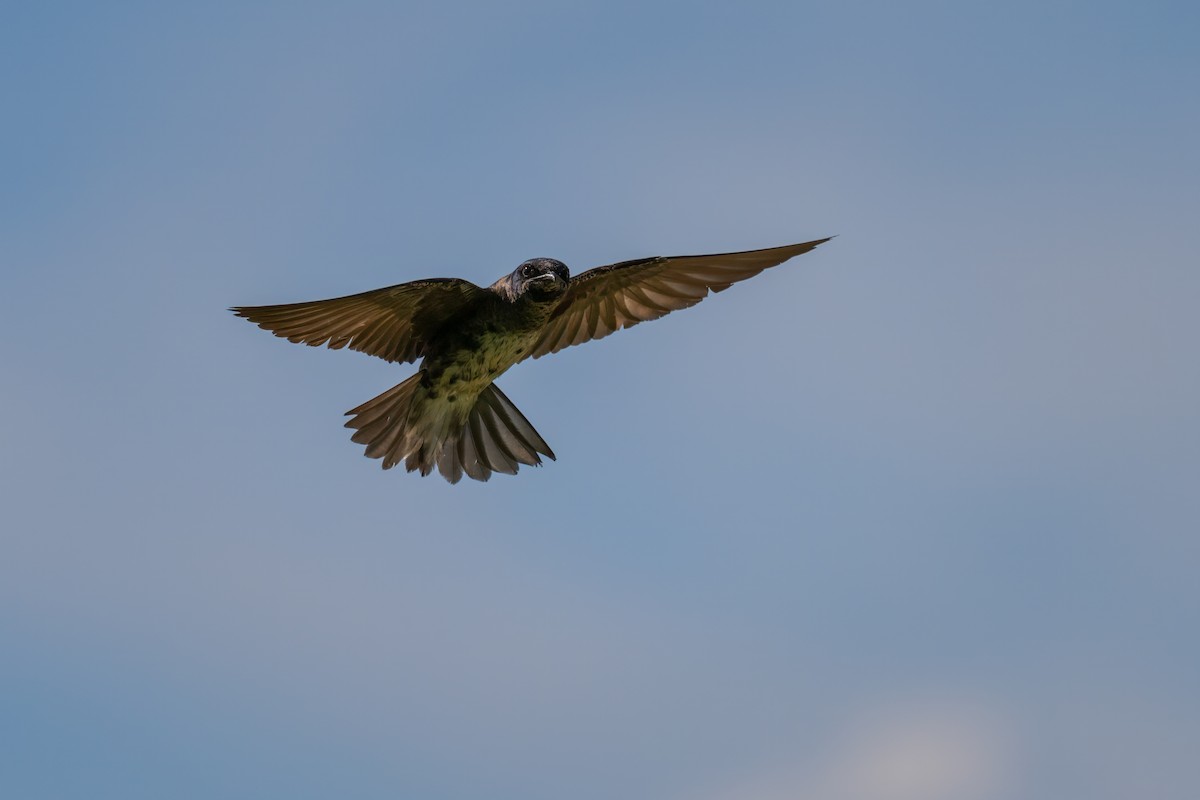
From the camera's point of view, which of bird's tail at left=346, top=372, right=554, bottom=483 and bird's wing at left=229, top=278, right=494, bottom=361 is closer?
bird's wing at left=229, top=278, right=494, bottom=361

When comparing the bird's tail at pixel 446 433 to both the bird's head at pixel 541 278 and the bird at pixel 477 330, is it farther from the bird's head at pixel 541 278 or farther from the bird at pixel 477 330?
the bird's head at pixel 541 278

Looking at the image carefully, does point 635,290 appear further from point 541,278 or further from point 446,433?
point 446,433

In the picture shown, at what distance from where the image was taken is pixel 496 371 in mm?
10734

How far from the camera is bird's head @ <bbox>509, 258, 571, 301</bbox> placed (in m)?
10.0

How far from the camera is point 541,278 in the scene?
10.0 meters

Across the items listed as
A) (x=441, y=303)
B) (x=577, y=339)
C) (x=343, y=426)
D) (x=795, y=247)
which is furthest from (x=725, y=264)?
(x=343, y=426)

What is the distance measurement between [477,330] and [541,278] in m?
0.70

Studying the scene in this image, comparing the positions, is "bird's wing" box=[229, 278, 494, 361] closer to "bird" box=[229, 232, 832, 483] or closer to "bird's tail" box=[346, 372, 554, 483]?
"bird" box=[229, 232, 832, 483]

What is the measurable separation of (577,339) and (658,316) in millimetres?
683

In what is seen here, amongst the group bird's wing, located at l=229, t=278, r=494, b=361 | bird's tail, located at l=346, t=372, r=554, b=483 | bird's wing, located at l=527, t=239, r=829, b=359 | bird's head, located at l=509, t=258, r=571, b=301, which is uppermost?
bird's wing, located at l=527, t=239, r=829, b=359

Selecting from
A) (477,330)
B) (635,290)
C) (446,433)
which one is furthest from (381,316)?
(635,290)

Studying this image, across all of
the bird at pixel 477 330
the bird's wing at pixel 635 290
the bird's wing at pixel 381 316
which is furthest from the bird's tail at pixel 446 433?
the bird's wing at pixel 635 290

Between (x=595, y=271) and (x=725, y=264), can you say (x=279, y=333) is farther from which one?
(x=725, y=264)

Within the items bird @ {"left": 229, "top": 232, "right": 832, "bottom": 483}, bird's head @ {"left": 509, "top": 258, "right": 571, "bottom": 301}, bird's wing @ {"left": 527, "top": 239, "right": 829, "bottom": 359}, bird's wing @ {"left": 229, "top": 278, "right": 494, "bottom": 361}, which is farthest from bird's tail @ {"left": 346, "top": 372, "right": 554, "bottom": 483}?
bird's head @ {"left": 509, "top": 258, "right": 571, "bottom": 301}
